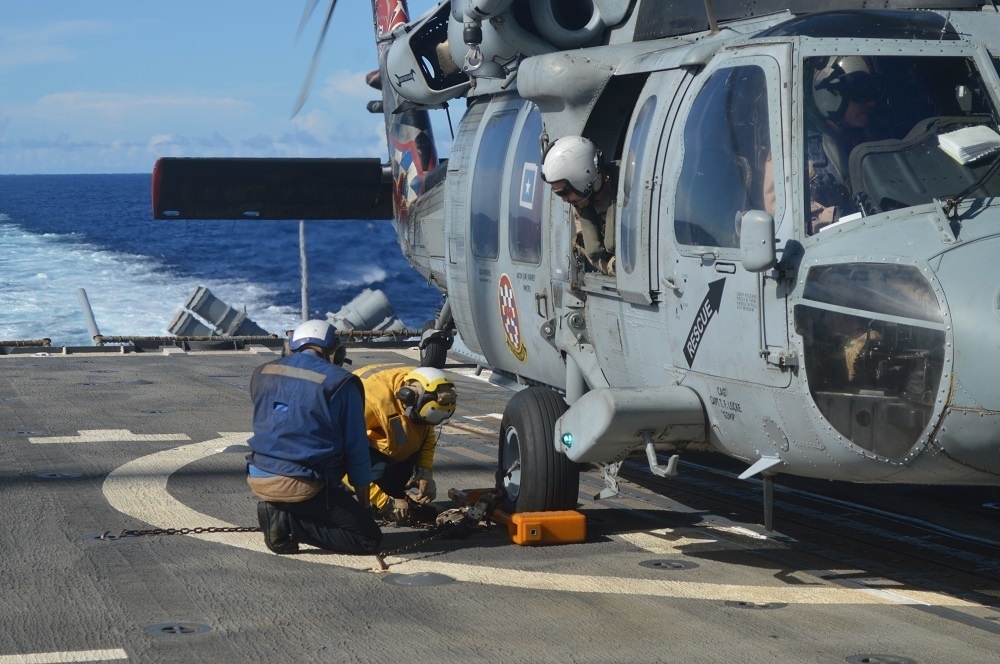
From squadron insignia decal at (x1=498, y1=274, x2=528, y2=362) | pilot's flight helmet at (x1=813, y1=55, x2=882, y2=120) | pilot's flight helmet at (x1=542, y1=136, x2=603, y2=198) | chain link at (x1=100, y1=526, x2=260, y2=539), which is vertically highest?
pilot's flight helmet at (x1=813, y1=55, x2=882, y2=120)

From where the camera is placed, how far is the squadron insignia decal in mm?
9086

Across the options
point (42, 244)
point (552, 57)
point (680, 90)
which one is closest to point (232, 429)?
point (552, 57)

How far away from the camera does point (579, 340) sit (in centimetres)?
803

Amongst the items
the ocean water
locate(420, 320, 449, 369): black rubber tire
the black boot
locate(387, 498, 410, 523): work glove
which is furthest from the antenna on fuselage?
the ocean water

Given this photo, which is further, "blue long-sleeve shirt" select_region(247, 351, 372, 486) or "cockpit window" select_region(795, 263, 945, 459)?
"blue long-sleeve shirt" select_region(247, 351, 372, 486)

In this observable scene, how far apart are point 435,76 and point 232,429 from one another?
12.6 ft

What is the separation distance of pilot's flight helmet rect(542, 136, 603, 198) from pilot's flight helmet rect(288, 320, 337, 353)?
5.20 ft

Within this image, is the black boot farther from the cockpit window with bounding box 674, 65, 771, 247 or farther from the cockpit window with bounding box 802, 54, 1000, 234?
the cockpit window with bounding box 802, 54, 1000, 234

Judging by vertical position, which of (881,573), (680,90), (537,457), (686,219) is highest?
(680,90)

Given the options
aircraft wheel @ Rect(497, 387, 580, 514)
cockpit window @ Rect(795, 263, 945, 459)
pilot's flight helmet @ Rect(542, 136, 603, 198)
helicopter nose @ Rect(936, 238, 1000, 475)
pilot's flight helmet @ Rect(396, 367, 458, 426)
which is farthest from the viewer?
pilot's flight helmet @ Rect(396, 367, 458, 426)

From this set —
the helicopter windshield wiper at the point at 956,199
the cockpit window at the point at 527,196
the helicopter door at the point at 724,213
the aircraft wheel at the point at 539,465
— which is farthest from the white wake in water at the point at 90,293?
the helicopter windshield wiper at the point at 956,199

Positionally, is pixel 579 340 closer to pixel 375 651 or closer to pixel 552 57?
pixel 552 57

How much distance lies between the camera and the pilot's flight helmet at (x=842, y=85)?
19.5 feet

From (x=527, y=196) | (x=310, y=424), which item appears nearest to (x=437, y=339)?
(x=527, y=196)
